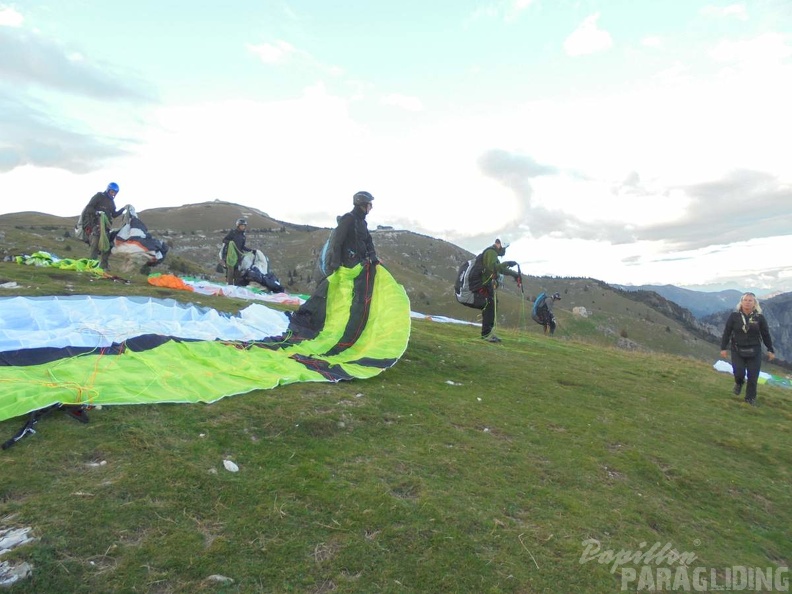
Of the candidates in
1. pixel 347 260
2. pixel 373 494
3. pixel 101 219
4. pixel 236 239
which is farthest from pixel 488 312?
pixel 101 219

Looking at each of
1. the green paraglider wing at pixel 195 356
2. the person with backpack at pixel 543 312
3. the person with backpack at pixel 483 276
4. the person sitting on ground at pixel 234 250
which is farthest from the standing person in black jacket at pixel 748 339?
the person sitting on ground at pixel 234 250

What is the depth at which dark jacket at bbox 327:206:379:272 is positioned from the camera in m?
10.4

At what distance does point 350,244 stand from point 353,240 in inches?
4.6

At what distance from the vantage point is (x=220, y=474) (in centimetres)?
395

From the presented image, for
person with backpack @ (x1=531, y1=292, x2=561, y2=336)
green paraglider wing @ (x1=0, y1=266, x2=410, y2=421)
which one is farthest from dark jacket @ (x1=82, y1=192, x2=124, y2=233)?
person with backpack @ (x1=531, y1=292, x2=561, y2=336)

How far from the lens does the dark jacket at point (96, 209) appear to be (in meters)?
15.8

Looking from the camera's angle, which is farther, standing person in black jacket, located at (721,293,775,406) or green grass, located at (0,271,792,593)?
standing person in black jacket, located at (721,293,775,406)

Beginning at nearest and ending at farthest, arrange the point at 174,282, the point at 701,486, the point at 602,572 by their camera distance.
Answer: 1. the point at 602,572
2. the point at 701,486
3. the point at 174,282

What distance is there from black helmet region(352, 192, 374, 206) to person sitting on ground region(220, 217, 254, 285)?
29.9 ft

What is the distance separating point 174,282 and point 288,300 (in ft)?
13.1

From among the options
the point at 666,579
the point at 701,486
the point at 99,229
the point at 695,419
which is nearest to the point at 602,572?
the point at 666,579

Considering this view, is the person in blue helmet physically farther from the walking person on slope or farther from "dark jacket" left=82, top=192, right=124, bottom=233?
the walking person on slope

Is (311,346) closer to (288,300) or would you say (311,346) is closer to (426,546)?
(426,546)

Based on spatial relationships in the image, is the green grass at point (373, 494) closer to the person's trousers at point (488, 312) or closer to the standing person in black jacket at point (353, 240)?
the standing person in black jacket at point (353, 240)
